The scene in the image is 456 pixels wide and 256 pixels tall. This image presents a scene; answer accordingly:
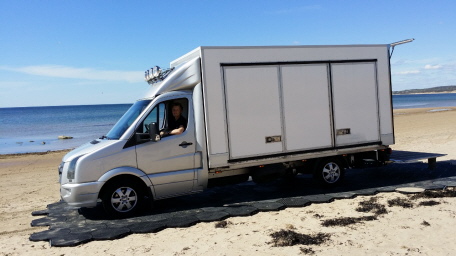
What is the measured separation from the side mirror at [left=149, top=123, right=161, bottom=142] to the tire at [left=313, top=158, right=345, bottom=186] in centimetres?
367

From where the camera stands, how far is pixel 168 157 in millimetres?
7633

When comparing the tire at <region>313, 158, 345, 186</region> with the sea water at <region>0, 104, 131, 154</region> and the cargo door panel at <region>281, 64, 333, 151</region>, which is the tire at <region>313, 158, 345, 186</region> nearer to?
the cargo door panel at <region>281, 64, 333, 151</region>

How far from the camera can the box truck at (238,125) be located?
739 centimetres

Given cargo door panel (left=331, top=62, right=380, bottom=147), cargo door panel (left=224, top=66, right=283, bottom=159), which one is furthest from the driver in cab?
cargo door panel (left=331, top=62, right=380, bottom=147)

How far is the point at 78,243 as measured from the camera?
20.0ft

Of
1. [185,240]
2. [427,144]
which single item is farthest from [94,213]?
[427,144]

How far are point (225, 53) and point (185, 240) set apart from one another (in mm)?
3698

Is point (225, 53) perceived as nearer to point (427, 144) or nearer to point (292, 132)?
point (292, 132)

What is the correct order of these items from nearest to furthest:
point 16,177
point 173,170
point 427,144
→ point 173,170
point 16,177
point 427,144

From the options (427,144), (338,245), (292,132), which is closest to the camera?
(338,245)

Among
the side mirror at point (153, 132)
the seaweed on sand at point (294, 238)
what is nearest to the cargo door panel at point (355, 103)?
the seaweed on sand at point (294, 238)

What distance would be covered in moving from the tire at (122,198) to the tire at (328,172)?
393 cm

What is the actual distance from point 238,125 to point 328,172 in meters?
2.51

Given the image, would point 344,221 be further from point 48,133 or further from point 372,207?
point 48,133
